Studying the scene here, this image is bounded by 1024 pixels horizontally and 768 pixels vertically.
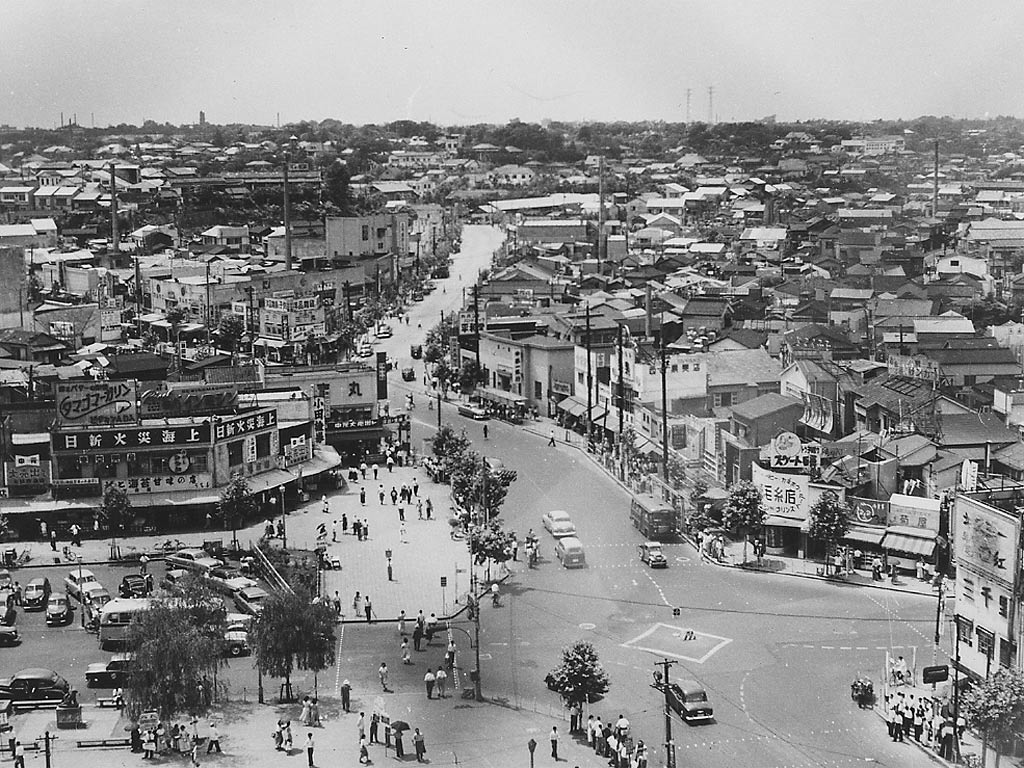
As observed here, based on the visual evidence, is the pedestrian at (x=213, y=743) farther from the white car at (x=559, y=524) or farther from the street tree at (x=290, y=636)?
the white car at (x=559, y=524)

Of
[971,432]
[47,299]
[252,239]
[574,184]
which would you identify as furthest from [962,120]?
[971,432]

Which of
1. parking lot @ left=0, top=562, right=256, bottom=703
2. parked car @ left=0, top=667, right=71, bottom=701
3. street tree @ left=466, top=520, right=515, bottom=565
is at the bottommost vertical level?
parking lot @ left=0, top=562, right=256, bottom=703

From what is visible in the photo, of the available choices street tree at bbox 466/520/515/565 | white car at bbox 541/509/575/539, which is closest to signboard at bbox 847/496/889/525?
white car at bbox 541/509/575/539

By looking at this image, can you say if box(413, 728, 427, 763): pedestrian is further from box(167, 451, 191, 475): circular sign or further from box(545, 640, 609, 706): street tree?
box(167, 451, 191, 475): circular sign

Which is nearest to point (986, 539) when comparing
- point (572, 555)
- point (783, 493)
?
point (783, 493)

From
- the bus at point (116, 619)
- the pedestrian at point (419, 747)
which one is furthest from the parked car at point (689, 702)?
the bus at point (116, 619)

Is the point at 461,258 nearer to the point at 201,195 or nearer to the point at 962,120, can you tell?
the point at 201,195
